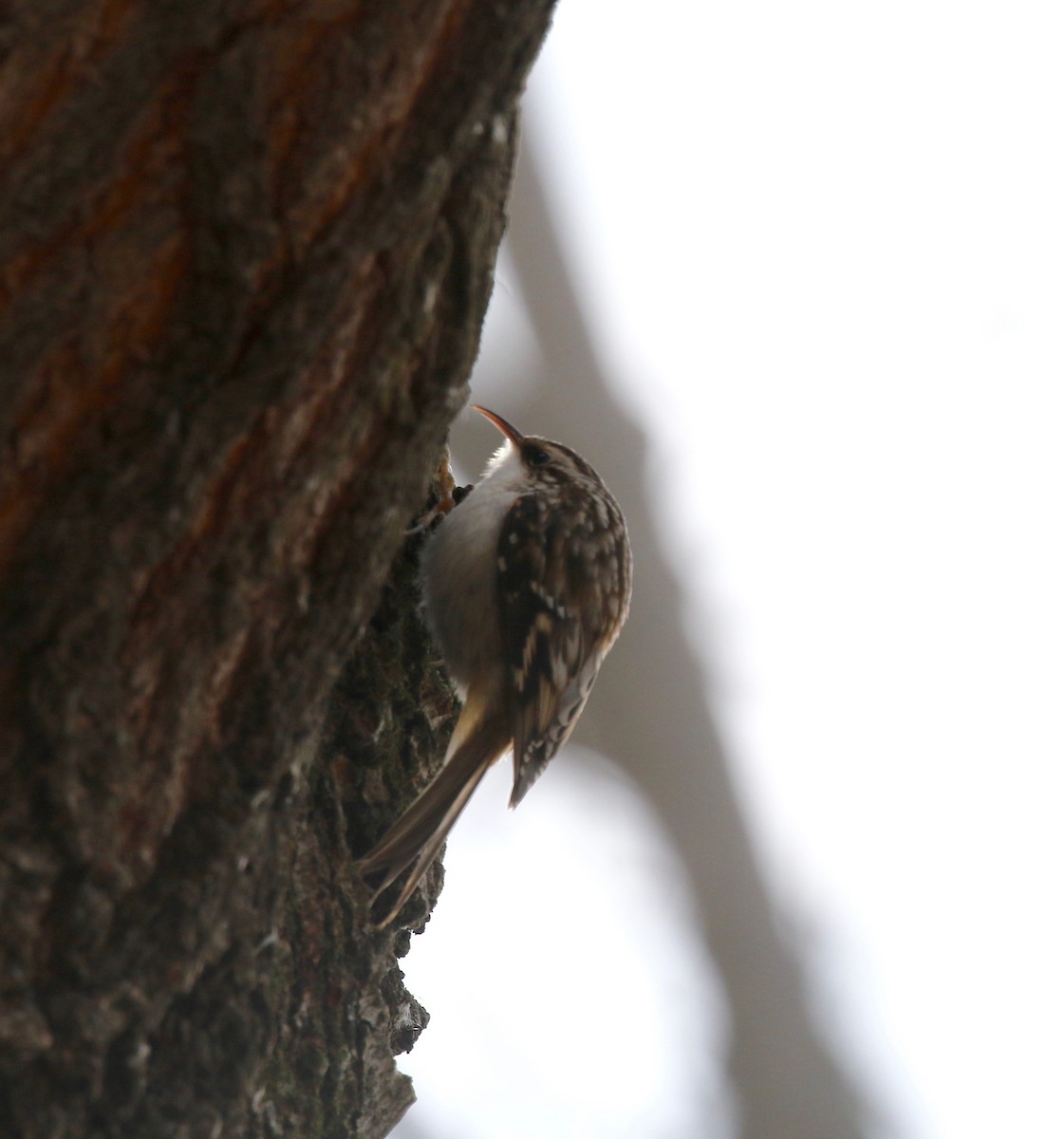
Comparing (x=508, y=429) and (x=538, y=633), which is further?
(x=508, y=429)

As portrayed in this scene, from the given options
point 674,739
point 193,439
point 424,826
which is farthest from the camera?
point 674,739

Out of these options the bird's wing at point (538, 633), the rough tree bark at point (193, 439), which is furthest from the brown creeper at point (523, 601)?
the rough tree bark at point (193, 439)

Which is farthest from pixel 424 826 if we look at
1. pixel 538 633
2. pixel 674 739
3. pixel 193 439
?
pixel 674 739

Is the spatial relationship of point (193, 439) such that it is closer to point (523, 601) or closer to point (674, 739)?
point (523, 601)

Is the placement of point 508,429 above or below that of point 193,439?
below

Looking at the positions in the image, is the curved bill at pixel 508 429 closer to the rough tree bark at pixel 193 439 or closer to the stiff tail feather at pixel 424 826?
the stiff tail feather at pixel 424 826

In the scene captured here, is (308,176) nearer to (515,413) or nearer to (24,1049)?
(24,1049)

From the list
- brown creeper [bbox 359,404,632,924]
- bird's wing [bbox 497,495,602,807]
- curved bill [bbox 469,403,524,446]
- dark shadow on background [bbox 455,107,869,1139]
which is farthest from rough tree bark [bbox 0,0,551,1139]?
dark shadow on background [bbox 455,107,869,1139]
